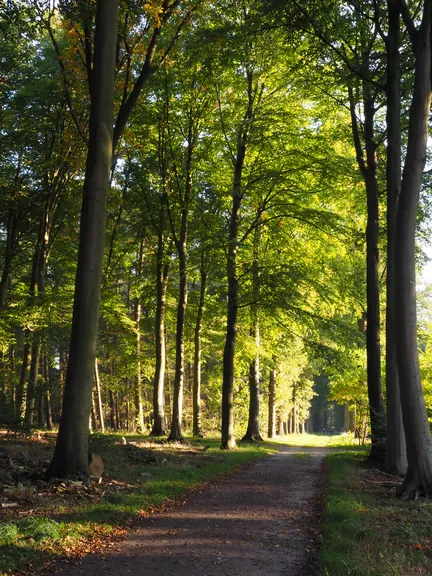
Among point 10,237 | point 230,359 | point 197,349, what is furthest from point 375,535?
point 10,237

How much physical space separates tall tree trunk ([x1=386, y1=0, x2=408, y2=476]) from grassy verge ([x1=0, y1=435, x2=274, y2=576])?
4.15 meters

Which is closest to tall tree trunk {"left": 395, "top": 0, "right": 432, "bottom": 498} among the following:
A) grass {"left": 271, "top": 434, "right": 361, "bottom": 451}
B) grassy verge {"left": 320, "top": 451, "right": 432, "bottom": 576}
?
grassy verge {"left": 320, "top": 451, "right": 432, "bottom": 576}

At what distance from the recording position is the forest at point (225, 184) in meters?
9.58

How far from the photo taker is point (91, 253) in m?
9.59

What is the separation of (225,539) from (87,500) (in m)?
2.41

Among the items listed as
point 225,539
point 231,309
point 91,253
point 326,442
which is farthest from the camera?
point 326,442

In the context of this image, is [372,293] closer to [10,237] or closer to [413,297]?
[413,297]

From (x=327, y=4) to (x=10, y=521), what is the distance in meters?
12.4

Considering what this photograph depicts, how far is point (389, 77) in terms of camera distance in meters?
11.3

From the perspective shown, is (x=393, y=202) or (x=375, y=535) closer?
(x=375, y=535)

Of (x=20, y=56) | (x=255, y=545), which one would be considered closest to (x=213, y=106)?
(x=20, y=56)

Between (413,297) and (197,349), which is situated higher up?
(197,349)

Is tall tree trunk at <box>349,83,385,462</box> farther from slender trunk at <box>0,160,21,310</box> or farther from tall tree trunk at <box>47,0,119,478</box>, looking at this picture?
slender trunk at <box>0,160,21,310</box>

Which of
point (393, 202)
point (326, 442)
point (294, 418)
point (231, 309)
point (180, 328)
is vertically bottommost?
A: point (326, 442)
